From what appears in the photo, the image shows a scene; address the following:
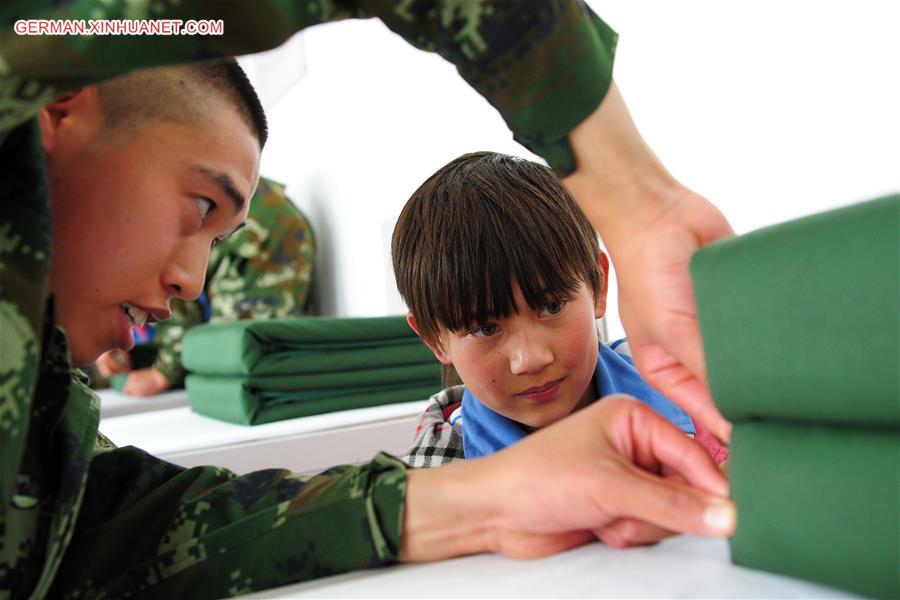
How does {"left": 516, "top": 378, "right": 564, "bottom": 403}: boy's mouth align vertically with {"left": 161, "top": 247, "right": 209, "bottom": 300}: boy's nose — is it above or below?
below

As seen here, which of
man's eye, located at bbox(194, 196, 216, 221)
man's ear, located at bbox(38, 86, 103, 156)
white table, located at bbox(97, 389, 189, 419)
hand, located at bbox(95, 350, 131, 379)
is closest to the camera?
man's ear, located at bbox(38, 86, 103, 156)

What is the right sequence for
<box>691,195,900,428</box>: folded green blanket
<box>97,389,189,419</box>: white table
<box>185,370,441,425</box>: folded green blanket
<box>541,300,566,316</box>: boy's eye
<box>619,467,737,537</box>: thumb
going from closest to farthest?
<box>691,195,900,428</box>: folded green blanket
<box>619,467,737,537</box>: thumb
<box>541,300,566,316</box>: boy's eye
<box>185,370,441,425</box>: folded green blanket
<box>97,389,189,419</box>: white table

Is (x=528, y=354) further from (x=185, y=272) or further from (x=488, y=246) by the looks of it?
(x=185, y=272)

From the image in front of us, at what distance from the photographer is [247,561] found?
54 cm

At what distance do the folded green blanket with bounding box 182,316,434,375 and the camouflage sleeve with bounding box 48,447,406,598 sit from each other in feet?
2.89

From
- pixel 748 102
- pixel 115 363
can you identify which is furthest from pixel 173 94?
pixel 115 363

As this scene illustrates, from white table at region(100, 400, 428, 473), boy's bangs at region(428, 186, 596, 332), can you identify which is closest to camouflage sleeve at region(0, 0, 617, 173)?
boy's bangs at region(428, 186, 596, 332)

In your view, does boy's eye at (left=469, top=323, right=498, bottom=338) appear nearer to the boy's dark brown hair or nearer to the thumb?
the boy's dark brown hair

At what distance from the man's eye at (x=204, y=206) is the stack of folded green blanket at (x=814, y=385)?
1.41ft

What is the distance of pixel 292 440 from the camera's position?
1.28m

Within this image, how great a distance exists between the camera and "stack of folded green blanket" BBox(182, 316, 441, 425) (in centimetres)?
148

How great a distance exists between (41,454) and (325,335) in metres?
1.01

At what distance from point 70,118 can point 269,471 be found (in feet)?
1.01

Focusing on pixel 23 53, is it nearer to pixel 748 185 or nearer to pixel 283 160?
pixel 748 185
